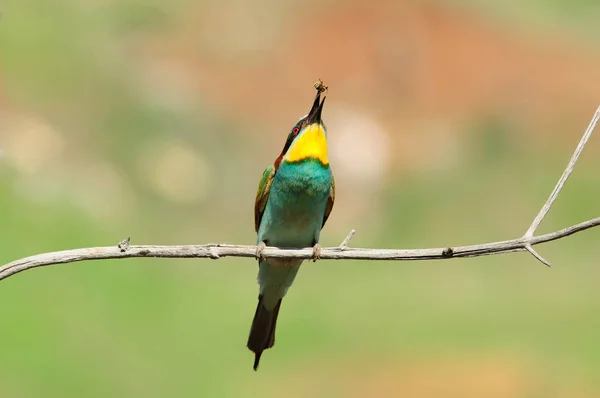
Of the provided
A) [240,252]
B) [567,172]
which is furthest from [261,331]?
[567,172]

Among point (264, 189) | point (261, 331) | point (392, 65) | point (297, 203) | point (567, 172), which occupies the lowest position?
point (567, 172)

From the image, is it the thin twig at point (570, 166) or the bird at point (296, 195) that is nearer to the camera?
the thin twig at point (570, 166)

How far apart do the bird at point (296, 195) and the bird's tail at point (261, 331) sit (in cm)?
5

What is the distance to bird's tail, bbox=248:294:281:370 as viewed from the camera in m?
3.34

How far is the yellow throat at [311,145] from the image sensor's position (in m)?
3.08

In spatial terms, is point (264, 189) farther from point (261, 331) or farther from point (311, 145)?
point (261, 331)

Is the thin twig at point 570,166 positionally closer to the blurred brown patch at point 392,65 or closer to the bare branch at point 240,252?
the bare branch at point 240,252

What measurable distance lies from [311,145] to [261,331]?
69 centimetres

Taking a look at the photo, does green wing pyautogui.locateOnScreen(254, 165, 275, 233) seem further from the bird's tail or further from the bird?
the bird's tail

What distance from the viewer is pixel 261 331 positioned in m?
3.34

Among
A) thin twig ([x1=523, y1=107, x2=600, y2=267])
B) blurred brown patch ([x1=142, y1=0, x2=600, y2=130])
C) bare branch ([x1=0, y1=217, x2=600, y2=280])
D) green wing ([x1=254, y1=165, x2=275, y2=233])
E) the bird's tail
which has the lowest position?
bare branch ([x1=0, y1=217, x2=600, y2=280])

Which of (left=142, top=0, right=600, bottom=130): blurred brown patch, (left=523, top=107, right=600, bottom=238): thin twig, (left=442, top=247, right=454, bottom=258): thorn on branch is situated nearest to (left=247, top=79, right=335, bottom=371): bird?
(left=442, top=247, right=454, bottom=258): thorn on branch

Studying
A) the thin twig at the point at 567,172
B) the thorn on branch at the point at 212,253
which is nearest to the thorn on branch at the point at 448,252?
the thin twig at the point at 567,172

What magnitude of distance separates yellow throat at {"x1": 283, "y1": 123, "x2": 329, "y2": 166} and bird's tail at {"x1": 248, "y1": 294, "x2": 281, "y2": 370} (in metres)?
0.55
